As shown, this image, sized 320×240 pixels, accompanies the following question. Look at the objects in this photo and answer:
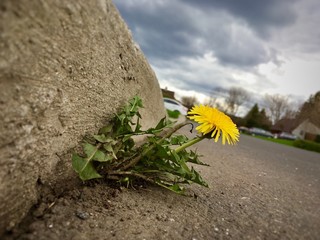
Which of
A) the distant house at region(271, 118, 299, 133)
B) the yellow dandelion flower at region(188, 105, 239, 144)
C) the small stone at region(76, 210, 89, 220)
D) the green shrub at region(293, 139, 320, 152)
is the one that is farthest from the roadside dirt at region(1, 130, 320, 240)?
the distant house at region(271, 118, 299, 133)

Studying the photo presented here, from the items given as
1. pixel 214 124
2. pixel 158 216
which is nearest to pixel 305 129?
pixel 214 124

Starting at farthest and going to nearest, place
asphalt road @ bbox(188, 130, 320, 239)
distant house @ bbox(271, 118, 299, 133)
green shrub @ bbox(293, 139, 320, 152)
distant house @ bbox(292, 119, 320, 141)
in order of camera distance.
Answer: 1. distant house @ bbox(271, 118, 299, 133)
2. distant house @ bbox(292, 119, 320, 141)
3. green shrub @ bbox(293, 139, 320, 152)
4. asphalt road @ bbox(188, 130, 320, 239)

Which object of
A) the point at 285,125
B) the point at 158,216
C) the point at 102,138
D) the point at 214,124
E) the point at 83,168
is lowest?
the point at 158,216

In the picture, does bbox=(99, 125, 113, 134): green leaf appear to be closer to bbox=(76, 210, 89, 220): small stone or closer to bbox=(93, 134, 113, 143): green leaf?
bbox=(93, 134, 113, 143): green leaf

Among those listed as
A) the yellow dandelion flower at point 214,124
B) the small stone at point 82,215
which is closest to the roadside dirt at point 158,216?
the small stone at point 82,215

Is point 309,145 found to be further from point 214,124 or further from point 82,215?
point 82,215

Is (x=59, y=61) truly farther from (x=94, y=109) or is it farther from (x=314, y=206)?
(x=314, y=206)

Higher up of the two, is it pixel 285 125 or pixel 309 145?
pixel 285 125

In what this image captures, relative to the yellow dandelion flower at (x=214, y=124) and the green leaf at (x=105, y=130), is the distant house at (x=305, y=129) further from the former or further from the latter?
the green leaf at (x=105, y=130)
